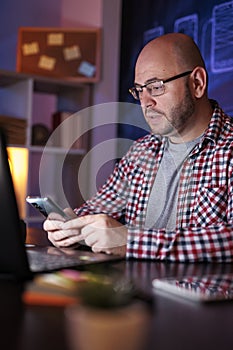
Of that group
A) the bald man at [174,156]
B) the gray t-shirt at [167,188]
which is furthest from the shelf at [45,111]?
the gray t-shirt at [167,188]

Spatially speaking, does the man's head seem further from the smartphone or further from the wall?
the wall

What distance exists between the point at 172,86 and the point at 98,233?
2.75 ft

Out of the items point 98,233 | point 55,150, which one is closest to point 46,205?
point 98,233

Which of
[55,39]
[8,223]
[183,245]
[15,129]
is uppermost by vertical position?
[55,39]

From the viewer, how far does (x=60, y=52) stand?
11.8 ft

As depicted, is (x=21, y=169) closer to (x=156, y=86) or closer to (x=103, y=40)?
(x=103, y=40)

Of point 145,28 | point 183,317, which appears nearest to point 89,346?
point 183,317

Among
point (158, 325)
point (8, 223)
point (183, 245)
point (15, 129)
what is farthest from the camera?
point (15, 129)

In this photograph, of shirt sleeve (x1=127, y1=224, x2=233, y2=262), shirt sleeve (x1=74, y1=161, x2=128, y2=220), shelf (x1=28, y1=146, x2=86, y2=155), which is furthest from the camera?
shelf (x1=28, y1=146, x2=86, y2=155)

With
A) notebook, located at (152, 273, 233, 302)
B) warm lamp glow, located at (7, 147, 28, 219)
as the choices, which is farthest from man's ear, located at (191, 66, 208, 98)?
warm lamp glow, located at (7, 147, 28, 219)

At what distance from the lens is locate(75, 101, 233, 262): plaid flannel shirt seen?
124 cm

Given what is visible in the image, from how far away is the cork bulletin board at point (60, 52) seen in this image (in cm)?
356

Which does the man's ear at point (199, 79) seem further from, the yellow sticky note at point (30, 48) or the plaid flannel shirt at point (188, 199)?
the yellow sticky note at point (30, 48)

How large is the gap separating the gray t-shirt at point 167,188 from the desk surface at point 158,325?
1.03 metres
